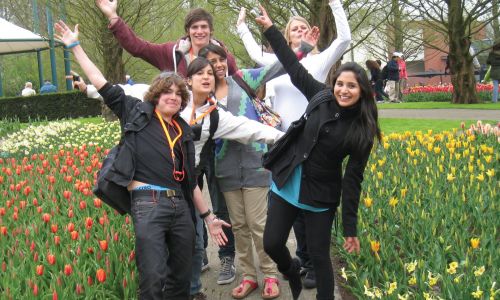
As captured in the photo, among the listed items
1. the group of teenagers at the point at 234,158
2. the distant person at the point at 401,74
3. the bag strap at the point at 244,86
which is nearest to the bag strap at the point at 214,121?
the group of teenagers at the point at 234,158

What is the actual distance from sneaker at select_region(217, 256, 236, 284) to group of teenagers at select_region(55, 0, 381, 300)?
214 mm

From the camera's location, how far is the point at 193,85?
129 inches

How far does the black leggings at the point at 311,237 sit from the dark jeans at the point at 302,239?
1.91ft

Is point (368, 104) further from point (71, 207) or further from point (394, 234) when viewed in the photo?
point (71, 207)

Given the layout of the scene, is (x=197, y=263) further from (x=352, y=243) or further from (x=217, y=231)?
(x=352, y=243)

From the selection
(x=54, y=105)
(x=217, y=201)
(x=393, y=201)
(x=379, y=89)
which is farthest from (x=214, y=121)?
(x=379, y=89)

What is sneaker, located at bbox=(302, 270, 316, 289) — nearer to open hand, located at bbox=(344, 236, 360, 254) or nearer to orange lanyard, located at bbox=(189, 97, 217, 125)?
open hand, located at bbox=(344, 236, 360, 254)

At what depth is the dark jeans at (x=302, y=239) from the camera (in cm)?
371

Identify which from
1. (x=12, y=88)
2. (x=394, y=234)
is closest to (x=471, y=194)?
(x=394, y=234)

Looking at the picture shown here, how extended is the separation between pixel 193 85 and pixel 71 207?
147 cm

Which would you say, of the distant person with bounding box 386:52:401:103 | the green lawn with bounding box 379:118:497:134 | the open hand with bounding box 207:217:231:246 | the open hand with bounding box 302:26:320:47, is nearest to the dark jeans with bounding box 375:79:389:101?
the distant person with bounding box 386:52:401:103

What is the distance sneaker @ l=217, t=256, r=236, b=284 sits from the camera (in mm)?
3770

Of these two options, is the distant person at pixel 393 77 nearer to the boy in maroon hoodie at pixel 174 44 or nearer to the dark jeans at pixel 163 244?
the boy in maroon hoodie at pixel 174 44

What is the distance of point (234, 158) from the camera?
11.7 ft
